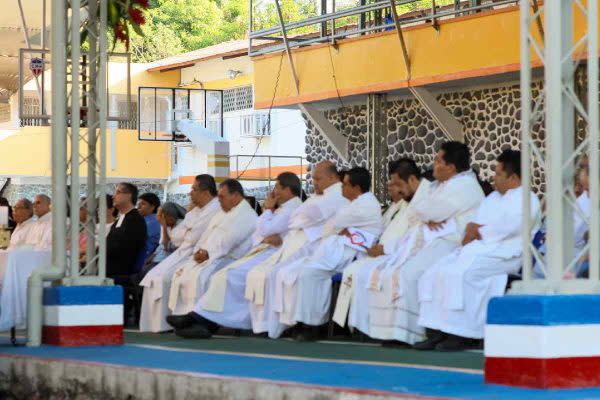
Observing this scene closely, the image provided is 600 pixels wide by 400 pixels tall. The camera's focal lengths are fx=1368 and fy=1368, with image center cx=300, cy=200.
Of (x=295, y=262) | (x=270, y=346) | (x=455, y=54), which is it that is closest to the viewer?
(x=270, y=346)

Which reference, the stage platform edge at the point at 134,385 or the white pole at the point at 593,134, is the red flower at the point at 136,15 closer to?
the stage platform edge at the point at 134,385

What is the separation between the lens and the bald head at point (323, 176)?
12.2 meters

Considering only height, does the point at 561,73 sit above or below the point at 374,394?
above

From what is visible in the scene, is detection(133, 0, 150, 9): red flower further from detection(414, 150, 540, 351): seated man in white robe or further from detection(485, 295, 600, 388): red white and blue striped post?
detection(485, 295, 600, 388): red white and blue striped post

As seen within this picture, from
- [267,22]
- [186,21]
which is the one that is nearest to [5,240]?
[267,22]

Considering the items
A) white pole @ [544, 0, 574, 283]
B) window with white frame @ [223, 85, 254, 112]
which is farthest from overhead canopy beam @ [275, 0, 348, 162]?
window with white frame @ [223, 85, 254, 112]

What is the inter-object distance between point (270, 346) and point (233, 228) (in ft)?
7.83

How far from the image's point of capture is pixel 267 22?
46156mm

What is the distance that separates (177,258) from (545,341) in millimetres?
7554

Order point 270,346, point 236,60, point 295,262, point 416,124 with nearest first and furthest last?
point 270,346
point 295,262
point 416,124
point 236,60

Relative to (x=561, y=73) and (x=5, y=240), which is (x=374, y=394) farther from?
(x=5, y=240)

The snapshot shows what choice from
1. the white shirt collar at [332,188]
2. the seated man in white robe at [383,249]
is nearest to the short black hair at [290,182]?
the white shirt collar at [332,188]

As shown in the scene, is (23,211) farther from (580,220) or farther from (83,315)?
(580,220)

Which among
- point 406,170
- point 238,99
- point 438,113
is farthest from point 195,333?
point 238,99
